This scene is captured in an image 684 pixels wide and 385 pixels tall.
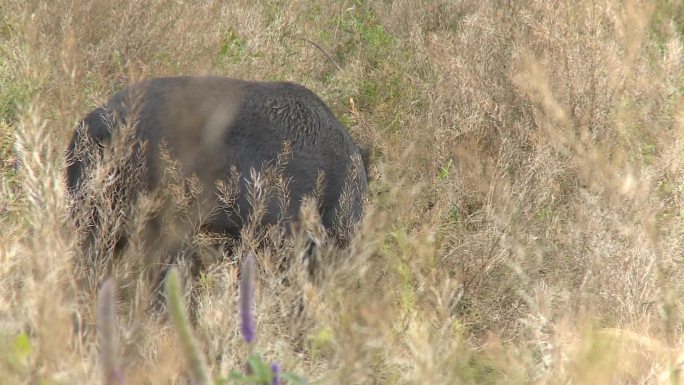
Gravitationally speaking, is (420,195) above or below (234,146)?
below

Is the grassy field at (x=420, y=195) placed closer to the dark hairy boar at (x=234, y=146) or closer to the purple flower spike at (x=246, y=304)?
the dark hairy boar at (x=234, y=146)

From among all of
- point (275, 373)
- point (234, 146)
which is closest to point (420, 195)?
point (234, 146)

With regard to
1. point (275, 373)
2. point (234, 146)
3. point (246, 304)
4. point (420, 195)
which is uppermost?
point (246, 304)

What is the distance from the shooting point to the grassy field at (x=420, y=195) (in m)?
2.18

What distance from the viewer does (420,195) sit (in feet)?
16.1

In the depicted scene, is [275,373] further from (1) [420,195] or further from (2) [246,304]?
(1) [420,195]

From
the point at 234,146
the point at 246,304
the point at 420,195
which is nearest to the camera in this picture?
the point at 246,304

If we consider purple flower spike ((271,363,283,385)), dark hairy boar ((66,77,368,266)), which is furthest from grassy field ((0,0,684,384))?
purple flower spike ((271,363,283,385))

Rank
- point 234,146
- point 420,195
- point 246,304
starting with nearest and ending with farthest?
point 246,304 → point 234,146 → point 420,195

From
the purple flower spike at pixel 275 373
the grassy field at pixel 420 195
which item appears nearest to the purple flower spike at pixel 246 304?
the purple flower spike at pixel 275 373

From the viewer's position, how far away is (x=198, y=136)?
11.9 feet

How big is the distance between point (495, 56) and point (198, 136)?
2.90 meters

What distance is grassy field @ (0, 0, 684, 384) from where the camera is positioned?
2180 mm

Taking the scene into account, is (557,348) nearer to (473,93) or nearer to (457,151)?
(457,151)
